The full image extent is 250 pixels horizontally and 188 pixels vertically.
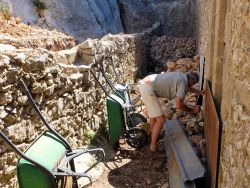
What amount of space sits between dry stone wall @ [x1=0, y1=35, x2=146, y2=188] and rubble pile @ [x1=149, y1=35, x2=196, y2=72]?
245 inches

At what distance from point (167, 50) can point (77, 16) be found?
4.92 meters

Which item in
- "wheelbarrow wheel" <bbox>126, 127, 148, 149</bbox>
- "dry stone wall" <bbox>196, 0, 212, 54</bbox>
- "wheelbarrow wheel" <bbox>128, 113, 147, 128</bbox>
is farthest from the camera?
"dry stone wall" <bbox>196, 0, 212, 54</bbox>

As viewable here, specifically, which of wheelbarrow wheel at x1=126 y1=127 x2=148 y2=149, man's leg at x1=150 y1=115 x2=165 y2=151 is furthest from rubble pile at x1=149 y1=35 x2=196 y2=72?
man's leg at x1=150 y1=115 x2=165 y2=151

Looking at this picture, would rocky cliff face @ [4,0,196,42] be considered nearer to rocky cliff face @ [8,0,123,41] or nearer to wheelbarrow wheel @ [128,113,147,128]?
rocky cliff face @ [8,0,123,41]

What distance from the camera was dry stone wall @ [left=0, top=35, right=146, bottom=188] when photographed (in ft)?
11.4

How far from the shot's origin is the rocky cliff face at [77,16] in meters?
13.6

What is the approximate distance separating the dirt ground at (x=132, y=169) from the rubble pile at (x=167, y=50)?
752 centimetres

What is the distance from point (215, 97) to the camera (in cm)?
410

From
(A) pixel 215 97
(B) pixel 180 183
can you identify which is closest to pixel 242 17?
(A) pixel 215 97

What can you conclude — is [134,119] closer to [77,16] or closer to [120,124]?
[120,124]

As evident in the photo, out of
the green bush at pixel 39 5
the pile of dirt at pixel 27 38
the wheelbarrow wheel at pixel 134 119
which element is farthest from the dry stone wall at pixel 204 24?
the green bush at pixel 39 5

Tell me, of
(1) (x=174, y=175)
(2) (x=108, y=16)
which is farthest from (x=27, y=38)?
(2) (x=108, y=16)

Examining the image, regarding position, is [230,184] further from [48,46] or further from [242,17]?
[48,46]

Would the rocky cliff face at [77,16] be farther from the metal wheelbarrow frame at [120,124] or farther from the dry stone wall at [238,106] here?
the dry stone wall at [238,106]
